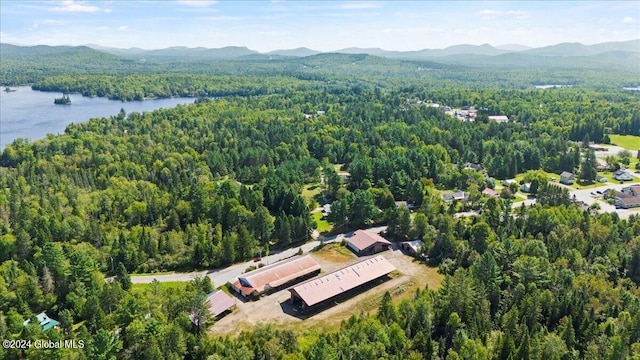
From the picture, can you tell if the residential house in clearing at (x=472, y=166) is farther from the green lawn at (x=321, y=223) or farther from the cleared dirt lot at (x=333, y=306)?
the cleared dirt lot at (x=333, y=306)

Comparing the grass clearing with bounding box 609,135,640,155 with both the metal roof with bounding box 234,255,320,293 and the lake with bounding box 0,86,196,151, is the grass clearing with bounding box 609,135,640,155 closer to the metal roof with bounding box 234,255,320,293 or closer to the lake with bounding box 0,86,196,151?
the metal roof with bounding box 234,255,320,293

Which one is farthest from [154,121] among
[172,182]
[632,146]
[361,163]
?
[632,146]

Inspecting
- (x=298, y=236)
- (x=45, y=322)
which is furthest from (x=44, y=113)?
(x=45, y=322)

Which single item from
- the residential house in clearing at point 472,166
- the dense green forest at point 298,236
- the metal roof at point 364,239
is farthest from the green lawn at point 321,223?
the residential house in clearing at point 472,166

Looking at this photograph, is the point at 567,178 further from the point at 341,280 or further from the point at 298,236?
the point at 341,280

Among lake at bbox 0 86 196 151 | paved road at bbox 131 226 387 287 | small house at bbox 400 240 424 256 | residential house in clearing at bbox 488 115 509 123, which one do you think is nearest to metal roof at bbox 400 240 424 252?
small house at bbox 400 240 424 256

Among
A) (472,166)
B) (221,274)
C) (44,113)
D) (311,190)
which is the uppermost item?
(44,113)
